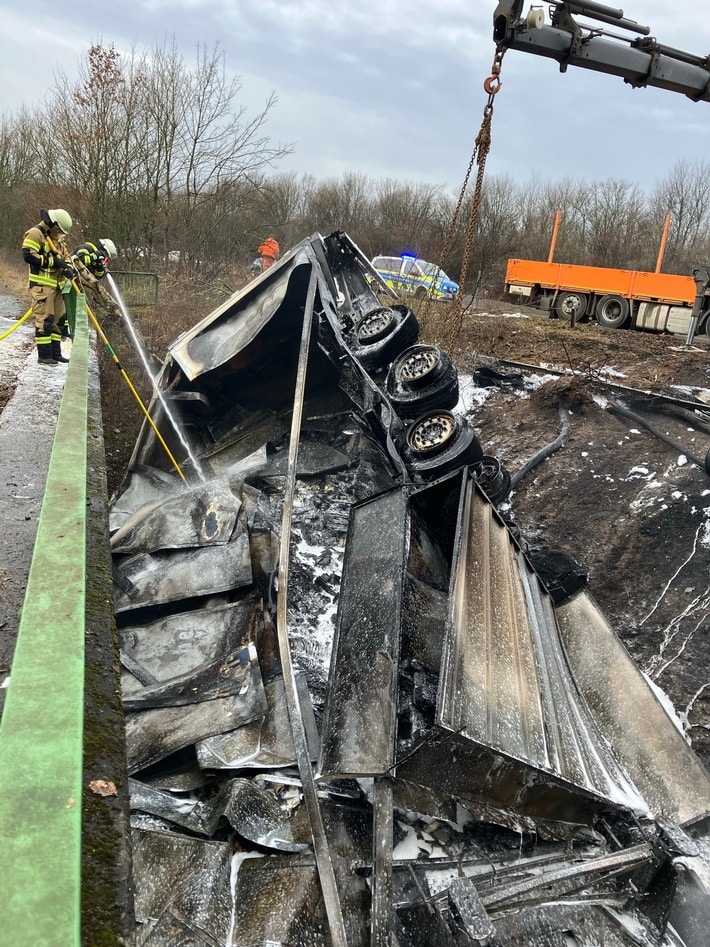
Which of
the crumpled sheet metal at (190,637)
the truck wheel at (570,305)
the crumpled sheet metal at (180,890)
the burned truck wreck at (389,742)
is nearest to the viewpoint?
the crumpled sheet metal at (180,890)

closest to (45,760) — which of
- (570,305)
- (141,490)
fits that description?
(141,490)

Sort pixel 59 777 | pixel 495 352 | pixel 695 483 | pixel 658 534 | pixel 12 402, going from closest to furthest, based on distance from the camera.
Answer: pixel 59 777
pixel 12 402
pixel 658 534
pixel 695 483
pixel 495 352

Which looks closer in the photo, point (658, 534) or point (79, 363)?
point (79, 363)

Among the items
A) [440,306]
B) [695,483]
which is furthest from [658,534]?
[440,306]

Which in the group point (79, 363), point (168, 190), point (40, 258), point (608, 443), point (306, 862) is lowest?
point (306, 862)

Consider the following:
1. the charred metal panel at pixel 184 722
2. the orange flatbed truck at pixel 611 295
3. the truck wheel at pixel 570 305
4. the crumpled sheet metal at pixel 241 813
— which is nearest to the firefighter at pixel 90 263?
the charred metal panel at pixel 184 722

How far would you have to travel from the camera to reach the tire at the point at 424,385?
16.8 ft

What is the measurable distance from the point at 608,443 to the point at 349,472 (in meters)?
2.97

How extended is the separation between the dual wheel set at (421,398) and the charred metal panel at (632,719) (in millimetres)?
1381

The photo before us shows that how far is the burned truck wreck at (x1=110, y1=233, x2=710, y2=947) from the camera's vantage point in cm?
203

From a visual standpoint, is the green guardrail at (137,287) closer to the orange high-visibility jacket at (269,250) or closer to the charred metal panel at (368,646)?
the orange high-visibility jacket at (269,250)

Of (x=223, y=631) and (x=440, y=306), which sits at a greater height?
(x=440, y=306)

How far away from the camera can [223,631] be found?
3154 mm

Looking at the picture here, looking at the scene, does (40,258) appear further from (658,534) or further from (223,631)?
(658,534)
